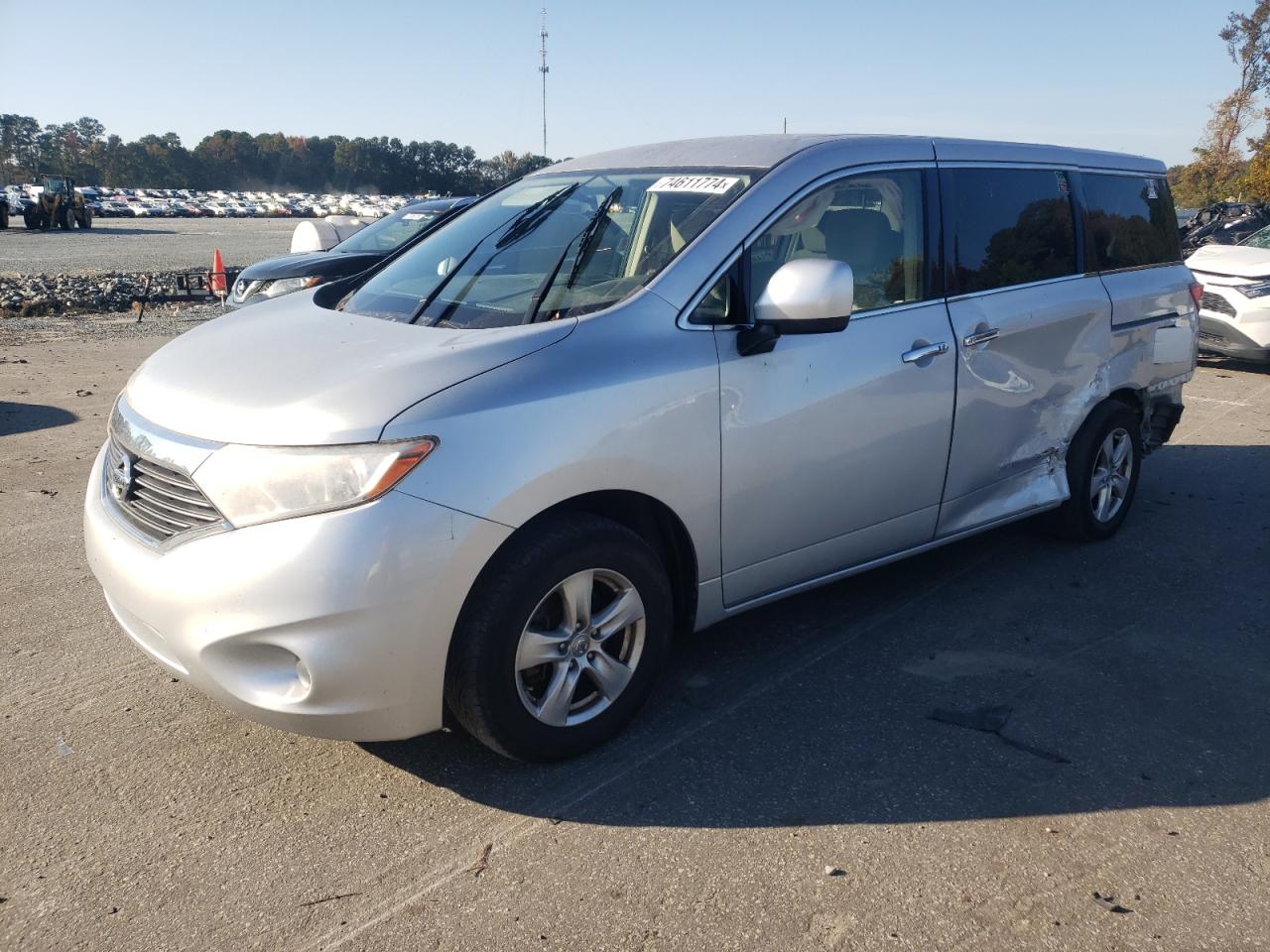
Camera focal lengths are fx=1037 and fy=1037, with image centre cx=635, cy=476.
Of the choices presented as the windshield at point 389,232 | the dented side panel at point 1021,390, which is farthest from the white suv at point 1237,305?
the windshield at point 389,232

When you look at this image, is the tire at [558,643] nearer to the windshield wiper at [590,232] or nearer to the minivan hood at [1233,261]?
the windshield wiper at [590,232]

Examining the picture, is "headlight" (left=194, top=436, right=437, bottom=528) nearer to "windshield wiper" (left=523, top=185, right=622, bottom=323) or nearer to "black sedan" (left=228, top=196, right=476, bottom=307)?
"windshield wiper" (left=523, top=185, right=622, bottom=323)

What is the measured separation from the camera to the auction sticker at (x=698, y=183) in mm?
3680

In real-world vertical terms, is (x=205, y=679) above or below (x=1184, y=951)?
above

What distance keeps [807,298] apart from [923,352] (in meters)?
0.85

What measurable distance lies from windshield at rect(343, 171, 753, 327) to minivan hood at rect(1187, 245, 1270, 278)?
8.57 metres

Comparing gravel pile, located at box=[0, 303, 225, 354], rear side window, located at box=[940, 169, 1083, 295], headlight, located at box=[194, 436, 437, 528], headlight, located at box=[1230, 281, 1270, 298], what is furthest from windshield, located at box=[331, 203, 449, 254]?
headlight, located at box=[194, 436, 437, 528]

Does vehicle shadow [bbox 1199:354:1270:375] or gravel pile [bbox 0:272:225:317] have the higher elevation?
gravel pile [bbox 0:272:225:317]

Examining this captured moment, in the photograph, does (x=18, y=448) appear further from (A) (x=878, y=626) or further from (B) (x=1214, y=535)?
(B) (x=1214, y=535)

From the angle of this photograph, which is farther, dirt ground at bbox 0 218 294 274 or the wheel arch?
dirt ground at bbox 0 218 294 274

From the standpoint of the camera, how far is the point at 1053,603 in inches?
182

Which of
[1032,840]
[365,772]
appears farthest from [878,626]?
[365,772]

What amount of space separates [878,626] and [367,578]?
7.91ft

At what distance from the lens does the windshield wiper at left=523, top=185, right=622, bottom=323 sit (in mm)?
3474
